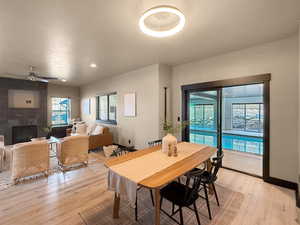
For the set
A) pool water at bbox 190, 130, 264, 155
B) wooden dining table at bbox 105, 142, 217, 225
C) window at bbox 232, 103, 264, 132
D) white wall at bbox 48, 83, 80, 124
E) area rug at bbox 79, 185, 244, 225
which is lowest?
area rug at bbox 79, 185, 244, 225

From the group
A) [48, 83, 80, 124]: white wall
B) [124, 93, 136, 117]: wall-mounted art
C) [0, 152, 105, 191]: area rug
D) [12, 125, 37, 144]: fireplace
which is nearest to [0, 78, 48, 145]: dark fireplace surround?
[12, 125, 37, 144]: fireplace

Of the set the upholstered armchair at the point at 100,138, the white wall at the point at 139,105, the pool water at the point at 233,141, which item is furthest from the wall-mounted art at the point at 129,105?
the pool water at the point at 233,141

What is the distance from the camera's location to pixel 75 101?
24.7ft

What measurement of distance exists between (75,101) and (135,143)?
4885 millimetres

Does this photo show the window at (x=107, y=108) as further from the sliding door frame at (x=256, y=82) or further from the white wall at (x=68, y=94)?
the sliding door frame at (x=256, y=82)

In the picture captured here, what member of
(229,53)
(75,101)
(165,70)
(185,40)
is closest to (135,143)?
(165,70)

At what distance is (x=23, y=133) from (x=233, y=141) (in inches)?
335

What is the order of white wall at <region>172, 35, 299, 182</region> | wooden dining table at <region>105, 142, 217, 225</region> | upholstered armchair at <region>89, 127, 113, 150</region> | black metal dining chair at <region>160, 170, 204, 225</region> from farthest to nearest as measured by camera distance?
1. upholstered armchair at <region>89, 127, 113, 150</region>
2. white wall at <region>172, 35, 299, 182</region>
3. black metal dining chair at <region>160, 170, 204, 225</region>
4. wooden dining table at <region>105, 142, 217, 225</region>

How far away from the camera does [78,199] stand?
2.21 m

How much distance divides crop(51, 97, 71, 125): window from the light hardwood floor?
194 inches

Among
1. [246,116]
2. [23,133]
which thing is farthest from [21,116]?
[246,116]

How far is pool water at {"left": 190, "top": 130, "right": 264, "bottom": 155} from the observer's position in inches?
A: 155

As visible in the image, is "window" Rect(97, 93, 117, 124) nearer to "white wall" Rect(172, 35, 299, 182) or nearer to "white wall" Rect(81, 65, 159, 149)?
"white wall" Rect(81, 65, 159, 149)

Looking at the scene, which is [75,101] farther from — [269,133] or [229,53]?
[269,133]
